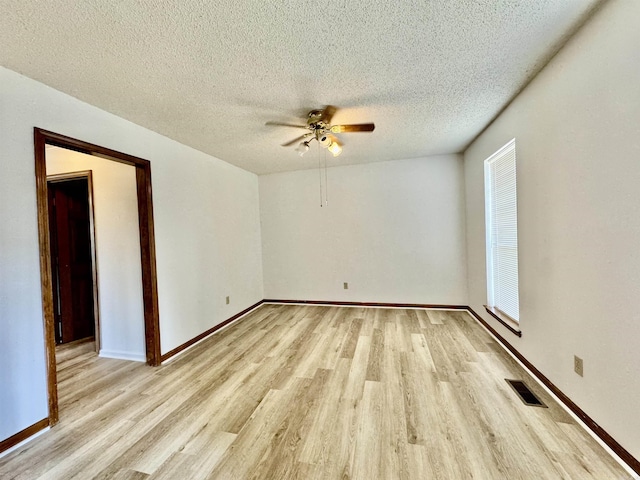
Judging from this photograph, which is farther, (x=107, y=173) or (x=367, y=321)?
(x=367, y=321)

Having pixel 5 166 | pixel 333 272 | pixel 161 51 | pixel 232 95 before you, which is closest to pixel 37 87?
pixel 5 166

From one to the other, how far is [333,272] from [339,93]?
10.2 feet

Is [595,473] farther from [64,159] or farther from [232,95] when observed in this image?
[64,159]

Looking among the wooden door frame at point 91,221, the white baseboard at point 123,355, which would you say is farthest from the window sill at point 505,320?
the wooden door frame at point 91,221

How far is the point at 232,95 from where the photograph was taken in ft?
6.89

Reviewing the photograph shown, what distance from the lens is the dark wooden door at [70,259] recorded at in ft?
10.9

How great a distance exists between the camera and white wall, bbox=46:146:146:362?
2875mm

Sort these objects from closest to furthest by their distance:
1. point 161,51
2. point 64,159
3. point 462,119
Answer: point 161,51 → point 462,119 → point 64,159

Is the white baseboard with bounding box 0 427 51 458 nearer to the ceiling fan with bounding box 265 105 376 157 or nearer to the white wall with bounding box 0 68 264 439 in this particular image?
the white wall with bounding box 0 68 264 439

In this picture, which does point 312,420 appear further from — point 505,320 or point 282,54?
point 282,54

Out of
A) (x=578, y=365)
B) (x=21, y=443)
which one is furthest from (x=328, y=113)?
(x=21, y=443)

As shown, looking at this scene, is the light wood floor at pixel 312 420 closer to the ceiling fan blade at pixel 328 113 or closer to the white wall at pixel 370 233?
the white wall at pixel 370 233

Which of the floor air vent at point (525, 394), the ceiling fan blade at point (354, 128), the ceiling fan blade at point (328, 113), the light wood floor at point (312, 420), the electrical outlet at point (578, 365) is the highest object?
the ceiling fan blade at point (328, 113)

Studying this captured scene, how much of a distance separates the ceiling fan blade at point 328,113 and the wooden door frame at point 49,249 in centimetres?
185
